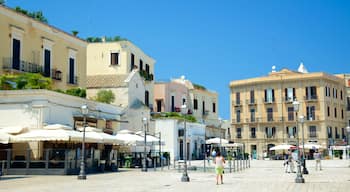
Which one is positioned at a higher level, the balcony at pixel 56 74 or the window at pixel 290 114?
the balcony at pixel 56 74

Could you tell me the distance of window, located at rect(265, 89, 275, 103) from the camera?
74938 millimetres

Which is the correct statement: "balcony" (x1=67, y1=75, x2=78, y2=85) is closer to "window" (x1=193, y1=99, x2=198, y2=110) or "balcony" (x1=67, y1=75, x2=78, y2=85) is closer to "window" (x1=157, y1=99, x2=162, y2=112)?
"window" (x1=157, y1=99, x2=162, y2=112)

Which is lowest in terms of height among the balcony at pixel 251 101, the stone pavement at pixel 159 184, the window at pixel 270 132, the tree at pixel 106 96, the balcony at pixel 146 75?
the stone pavement at pixel 159 184

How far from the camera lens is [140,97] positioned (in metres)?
42.9

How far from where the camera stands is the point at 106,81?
4325cm

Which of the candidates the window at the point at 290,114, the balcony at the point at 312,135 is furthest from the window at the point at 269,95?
the balcony at the point at 312,135

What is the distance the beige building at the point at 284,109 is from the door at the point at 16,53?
46814 mm

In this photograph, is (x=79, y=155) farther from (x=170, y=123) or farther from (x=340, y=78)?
(x=340, y=78)

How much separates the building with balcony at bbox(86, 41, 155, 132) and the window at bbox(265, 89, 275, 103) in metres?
27.7

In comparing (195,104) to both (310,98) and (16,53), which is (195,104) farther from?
(16,53)

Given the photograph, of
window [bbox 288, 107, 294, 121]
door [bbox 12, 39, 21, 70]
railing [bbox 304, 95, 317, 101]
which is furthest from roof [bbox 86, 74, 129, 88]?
A: railing [bbox 304, 95, 317, 101]

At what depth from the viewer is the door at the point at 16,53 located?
30.1 m

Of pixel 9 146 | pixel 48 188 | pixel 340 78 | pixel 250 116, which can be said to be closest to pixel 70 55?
pixel 9 146

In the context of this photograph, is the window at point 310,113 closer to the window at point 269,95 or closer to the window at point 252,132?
the window at point 269,95
